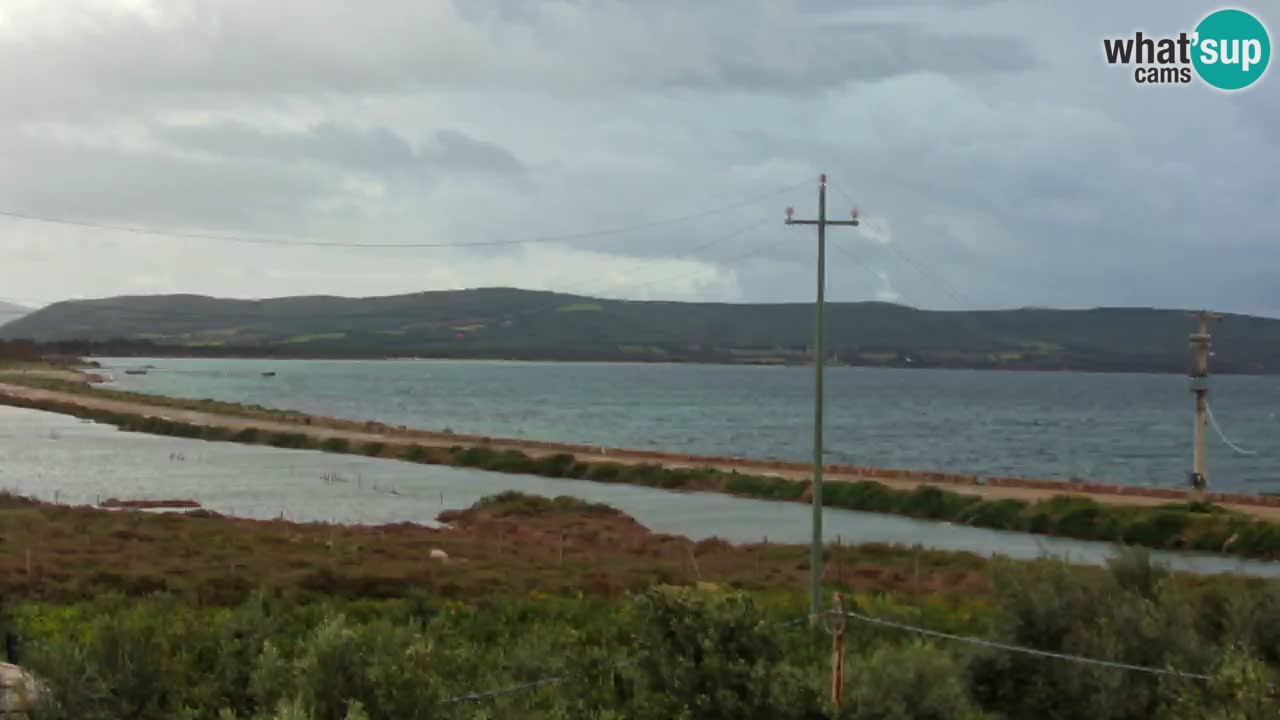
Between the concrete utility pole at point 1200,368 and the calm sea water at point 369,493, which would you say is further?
the concrete utility pole at point 1200,368

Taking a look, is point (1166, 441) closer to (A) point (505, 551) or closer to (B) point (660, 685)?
(A) point (505, 551)

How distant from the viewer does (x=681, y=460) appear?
304 ft

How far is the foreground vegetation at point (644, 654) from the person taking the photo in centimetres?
1241

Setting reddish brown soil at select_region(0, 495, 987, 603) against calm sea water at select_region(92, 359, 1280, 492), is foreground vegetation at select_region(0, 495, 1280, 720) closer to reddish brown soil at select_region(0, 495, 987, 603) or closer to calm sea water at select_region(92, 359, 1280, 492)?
reddish brown soil at select_region(0, 495, 987, 603)

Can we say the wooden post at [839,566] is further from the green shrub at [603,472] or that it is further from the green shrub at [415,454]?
the green shrub at [415,454]

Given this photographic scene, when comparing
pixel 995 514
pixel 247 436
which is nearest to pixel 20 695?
pixel 995 514

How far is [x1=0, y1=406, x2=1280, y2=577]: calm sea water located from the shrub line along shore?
172 cm

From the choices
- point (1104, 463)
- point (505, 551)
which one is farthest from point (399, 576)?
point (1104, 463)

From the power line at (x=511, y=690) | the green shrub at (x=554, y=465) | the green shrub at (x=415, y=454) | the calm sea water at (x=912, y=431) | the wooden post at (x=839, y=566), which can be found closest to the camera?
the power line at (x=511, y=690)

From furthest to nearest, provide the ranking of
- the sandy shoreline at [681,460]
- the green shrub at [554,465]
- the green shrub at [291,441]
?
the green shrub at [291,441]
the green shrub at [554,465]
the sandy shoreline at [681,460]

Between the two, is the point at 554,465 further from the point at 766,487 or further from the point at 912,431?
the point at 912,431

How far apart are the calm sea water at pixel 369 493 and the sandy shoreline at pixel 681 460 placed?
8.55m

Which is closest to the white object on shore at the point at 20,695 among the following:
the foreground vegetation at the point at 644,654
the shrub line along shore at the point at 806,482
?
the foreground vegetation at the point at 644,654

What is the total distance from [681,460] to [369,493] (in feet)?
98.6
